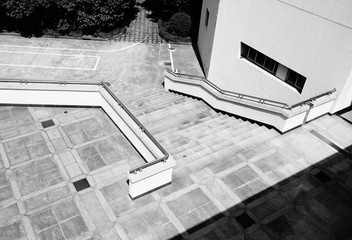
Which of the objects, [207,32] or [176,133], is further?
[207,32]

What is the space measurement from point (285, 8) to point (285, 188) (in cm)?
932

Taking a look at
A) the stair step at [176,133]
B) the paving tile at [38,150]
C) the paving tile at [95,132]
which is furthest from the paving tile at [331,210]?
the paving tile at [38,150]

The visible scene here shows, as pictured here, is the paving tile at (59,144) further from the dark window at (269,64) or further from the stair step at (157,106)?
the dark window at (269,64)

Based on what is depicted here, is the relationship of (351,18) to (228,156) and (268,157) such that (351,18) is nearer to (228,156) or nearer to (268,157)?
(268,157)

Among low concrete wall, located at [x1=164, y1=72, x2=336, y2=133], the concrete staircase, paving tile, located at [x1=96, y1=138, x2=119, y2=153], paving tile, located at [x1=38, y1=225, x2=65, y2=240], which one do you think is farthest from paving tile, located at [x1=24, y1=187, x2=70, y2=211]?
low concrete wall, located at [x1=164, y1=72, x2=336, y2=133]

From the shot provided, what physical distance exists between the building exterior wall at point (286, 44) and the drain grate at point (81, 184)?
38.1 feet

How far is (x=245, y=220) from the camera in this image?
1162 centimetres

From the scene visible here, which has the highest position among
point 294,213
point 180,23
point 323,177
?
point 323,177

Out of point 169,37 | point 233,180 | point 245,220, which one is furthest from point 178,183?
point 169,37

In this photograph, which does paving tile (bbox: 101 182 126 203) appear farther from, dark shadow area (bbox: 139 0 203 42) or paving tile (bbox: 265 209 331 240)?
dark shadow area (bbox: 139 0 203 42)

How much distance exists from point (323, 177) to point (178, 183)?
578 centimetres

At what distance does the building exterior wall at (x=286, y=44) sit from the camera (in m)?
15.1

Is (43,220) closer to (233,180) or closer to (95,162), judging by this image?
(95,162)

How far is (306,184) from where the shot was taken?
13.0m
